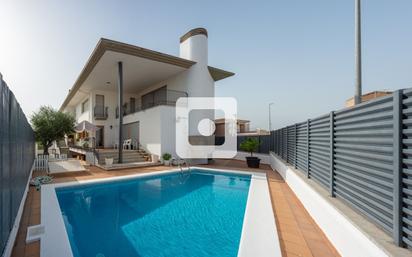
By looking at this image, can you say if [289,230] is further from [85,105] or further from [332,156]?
[85,105]

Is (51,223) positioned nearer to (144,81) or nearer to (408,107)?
(408,107)

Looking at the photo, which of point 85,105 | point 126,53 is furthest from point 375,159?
point 85,105

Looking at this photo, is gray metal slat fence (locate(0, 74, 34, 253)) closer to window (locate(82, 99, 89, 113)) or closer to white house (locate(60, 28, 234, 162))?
white house (locate(60, 28, 234, 162))

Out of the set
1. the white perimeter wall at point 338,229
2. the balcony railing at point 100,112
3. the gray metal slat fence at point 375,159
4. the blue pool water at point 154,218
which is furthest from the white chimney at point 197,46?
the white perimeter wall at point 338,229

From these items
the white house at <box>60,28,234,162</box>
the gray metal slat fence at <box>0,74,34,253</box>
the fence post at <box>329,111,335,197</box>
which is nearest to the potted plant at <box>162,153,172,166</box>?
the white house at <box>60,28,234,162</box>

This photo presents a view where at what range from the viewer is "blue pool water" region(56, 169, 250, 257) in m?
3.57

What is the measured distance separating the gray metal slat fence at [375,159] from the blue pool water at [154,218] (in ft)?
7.07

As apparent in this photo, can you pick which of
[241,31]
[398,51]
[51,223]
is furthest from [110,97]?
[398,51]

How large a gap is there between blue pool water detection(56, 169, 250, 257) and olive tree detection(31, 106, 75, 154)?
27.7 ft

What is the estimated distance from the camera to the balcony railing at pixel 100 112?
56.5ft

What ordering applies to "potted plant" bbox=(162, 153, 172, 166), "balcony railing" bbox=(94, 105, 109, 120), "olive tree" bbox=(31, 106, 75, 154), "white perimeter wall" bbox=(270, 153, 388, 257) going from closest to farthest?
"white perimeter wall" bbox=(270, 153, 388, 257) → "potted plant" bbox=(162, 153, 172, 166) → "olive tree" bbox=(31, 106, 75, 154) → "balcony railing" bbox=(94, 105, 109, 120)

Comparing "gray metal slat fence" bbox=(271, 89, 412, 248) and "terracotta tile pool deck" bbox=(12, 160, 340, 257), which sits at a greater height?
"gray metal slat fence" bbox=(271, 89, 412, 248)

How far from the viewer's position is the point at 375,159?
8.36 feet

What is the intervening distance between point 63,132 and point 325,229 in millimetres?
15770
